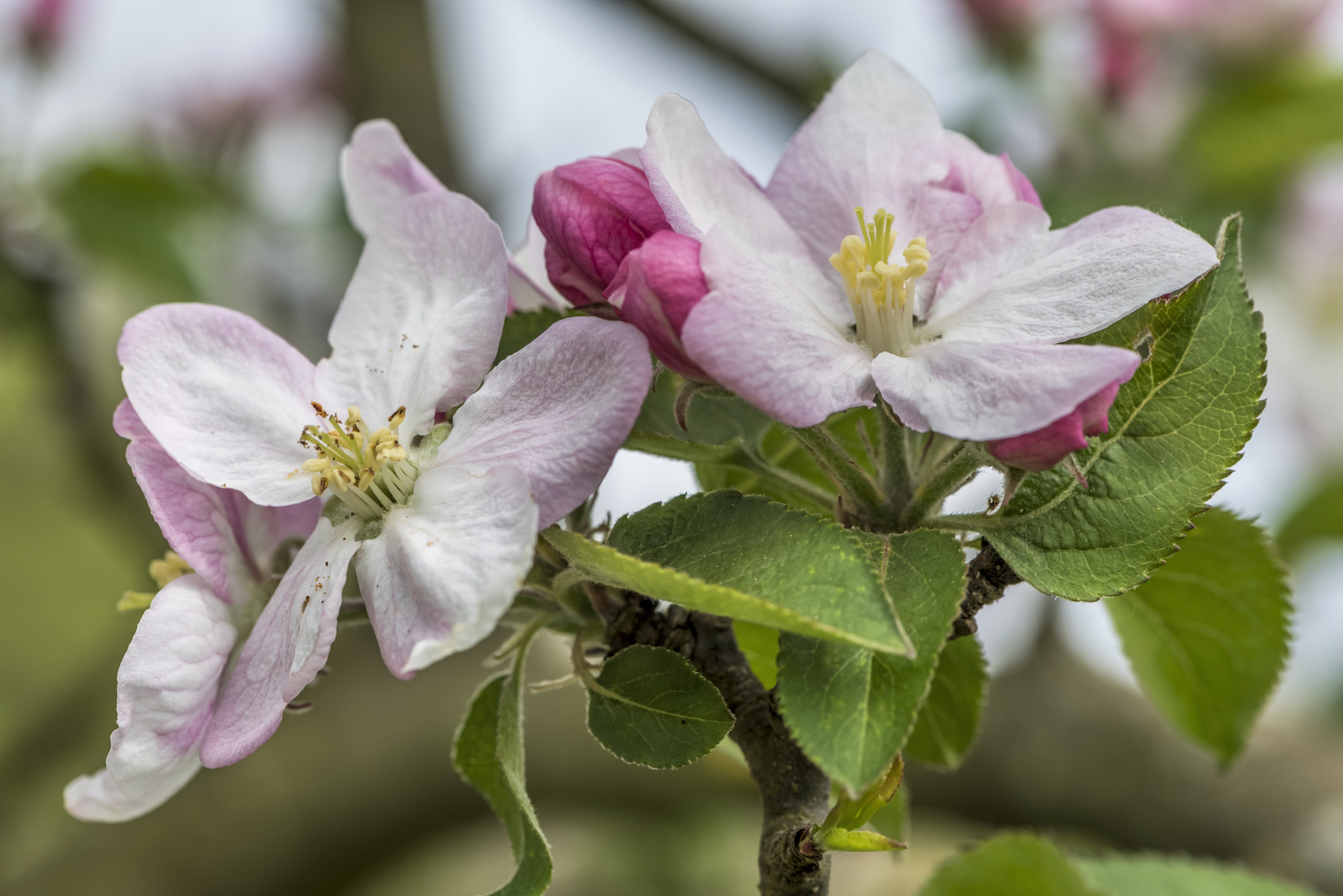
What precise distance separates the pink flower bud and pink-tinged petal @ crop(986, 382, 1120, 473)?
187 millimetres

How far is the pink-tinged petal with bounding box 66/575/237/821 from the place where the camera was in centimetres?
51

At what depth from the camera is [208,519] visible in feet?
1.88

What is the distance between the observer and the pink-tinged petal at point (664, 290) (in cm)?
48

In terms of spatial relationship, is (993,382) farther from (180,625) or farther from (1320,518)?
(1320,518)

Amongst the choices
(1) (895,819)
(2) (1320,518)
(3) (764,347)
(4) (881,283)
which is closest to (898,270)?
(4) (881,283)

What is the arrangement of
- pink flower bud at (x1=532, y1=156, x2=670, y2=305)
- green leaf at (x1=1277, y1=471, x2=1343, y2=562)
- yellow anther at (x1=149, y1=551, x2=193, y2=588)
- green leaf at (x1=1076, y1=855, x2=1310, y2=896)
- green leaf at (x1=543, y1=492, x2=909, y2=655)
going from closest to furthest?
green leaf at (x1=543, y1=492, x2=909, y2=655), pink flower bud at (x1=532, y1=156, x2=670, y2=305), yellow anther at (x1=149, y1=551, x2=193, y2=588), green leaf at (x1=1076, y1=855, x2=1310, y2=896), green leaf at (x1=1277, y1=471, x2=1343, y2=562)

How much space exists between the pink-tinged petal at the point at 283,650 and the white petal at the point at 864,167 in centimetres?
29

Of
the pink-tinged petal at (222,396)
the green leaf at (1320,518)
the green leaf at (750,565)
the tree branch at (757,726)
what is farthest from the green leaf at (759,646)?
the green leaf at (1320,518)

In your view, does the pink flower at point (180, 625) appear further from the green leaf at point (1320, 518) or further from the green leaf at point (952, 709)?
the green leaf at point (1320, 518)

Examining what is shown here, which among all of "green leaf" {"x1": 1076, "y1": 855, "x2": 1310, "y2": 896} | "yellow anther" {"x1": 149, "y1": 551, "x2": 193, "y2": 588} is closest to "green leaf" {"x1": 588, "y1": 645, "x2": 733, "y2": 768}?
"yellow anther" {"x1": 149, "y1": 551, "x2": 193, "y2": 588}

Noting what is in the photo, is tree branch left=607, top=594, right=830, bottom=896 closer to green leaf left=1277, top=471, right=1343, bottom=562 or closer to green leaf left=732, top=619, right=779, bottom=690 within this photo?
green leaf left=732, top=619, right=779, bottom=690

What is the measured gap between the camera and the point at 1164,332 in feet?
1.78

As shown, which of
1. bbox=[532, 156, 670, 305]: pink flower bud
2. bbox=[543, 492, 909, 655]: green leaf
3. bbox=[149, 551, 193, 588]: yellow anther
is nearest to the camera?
bbox=[543, 492, 909, 655]: green leaf

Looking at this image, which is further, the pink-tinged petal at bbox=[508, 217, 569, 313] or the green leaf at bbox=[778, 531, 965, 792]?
the pink-tinged petal at bbox=[508, 217, 569, 313]
